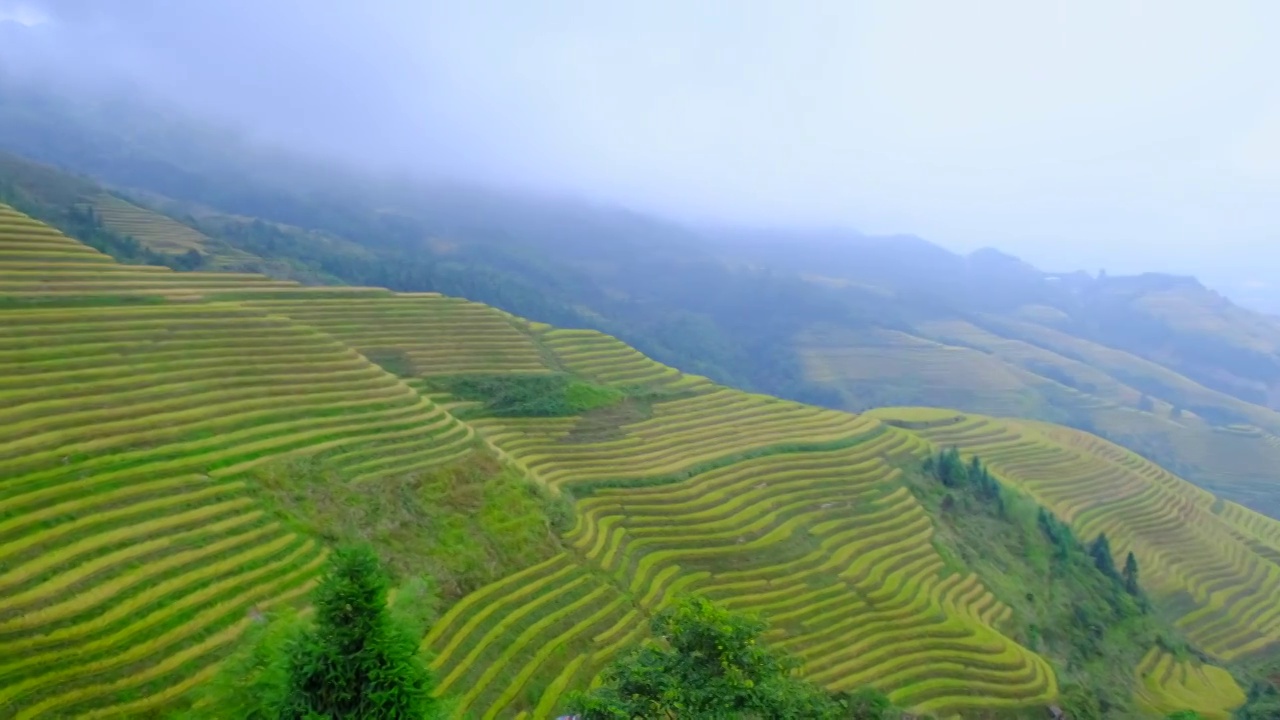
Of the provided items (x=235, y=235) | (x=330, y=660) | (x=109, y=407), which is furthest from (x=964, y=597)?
(x=235, y=235)

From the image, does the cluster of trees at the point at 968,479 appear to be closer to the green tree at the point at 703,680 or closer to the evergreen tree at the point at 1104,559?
the evergreen tree at the point at 1104,559

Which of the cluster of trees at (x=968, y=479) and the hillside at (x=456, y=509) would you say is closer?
the hillside at (x=456, y=509)

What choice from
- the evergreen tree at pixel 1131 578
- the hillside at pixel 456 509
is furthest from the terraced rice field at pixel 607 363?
the evergreen tree at pixel 1131 578

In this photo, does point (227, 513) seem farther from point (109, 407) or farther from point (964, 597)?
point (964, 597)

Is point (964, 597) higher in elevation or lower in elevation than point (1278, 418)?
higher

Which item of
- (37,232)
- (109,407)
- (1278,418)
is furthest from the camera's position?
(1278,418)

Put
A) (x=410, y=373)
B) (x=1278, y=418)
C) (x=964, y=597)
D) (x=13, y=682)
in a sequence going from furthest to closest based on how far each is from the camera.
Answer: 1. (x=1278, y=418)
2. (x=410, y=373)
3. (x=964, y=597)
4. (x=13, y=682)
